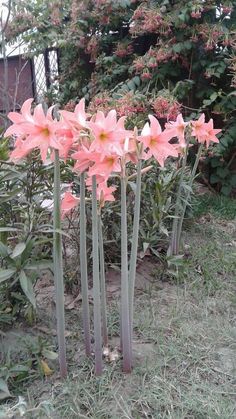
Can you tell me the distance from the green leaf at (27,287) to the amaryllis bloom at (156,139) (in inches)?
23.9

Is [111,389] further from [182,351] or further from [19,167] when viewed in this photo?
→ [19,167]

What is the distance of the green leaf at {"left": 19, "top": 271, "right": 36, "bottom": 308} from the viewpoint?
1.38 m

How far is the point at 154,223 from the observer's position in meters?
2.44

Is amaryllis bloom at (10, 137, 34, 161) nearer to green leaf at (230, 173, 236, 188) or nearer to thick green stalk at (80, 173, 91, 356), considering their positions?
thick green stalk at (80, 173, 91, 356)

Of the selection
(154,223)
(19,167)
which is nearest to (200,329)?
(154,223)

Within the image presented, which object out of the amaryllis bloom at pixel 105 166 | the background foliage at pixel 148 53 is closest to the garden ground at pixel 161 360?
the amaryllis bloom at pixel 105 166

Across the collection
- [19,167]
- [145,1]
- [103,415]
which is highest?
[145,1]

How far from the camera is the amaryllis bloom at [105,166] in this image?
3.94 ft

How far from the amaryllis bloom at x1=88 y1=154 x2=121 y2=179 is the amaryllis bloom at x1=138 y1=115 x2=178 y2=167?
12 centimetres

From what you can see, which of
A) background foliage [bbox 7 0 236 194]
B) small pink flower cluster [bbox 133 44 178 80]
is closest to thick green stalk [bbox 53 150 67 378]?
background foliage [bbox 7 0 236 194]

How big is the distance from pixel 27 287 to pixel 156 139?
0.65 m

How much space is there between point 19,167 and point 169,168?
1250mm

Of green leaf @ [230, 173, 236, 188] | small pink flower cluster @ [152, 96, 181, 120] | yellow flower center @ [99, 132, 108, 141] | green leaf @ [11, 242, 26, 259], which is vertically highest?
yellow flower center @ [99, 132, 108, 141]

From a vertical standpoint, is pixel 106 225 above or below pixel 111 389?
above
